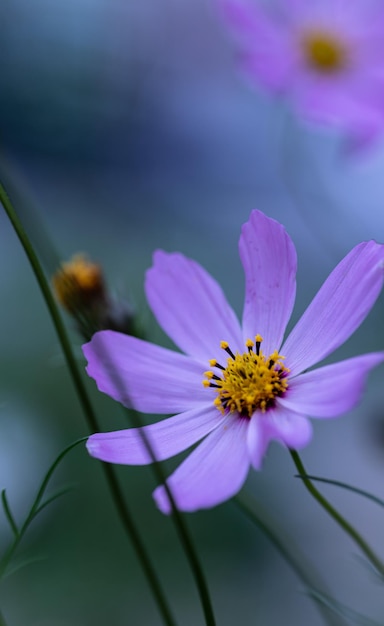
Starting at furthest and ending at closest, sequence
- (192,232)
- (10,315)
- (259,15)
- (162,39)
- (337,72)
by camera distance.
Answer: (162,39) → (192,232) → (10,315) → (337,72) → (259,15)

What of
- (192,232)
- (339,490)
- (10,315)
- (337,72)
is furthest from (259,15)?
(192,232)

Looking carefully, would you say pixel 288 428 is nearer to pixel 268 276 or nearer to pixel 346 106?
pixel 268 276

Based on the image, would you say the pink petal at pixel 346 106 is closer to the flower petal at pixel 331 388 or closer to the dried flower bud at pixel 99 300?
the dried flower bud at pixel 99 300

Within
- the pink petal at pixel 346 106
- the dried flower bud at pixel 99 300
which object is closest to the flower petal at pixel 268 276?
the dried flower bud at pixel 99 300

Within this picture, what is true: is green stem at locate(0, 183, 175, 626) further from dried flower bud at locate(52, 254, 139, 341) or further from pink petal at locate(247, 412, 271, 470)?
dried flower bud at locate(52, 254, 139, 341)

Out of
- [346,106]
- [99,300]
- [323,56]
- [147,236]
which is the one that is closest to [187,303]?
[99,300]

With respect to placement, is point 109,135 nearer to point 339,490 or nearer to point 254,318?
point 339,490

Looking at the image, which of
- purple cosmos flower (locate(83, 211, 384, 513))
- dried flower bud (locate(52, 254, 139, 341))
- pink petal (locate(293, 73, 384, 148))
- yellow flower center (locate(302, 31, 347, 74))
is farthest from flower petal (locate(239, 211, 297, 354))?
yellow flower center (locate(302, 31, 347, 74))
